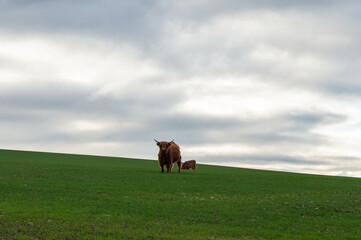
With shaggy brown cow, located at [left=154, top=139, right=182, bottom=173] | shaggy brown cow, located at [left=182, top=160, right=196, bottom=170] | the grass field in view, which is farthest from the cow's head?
shaggy brown cow, located at [left=182, top=160, right=196, bottom=170]

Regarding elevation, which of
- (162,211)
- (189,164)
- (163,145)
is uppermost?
(163,145)

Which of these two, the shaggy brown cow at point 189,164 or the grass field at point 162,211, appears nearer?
the grass field at point 162,211

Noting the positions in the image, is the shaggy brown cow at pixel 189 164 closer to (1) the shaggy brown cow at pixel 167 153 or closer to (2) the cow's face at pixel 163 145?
(1) the shaggy brown cow at pixel 167 153

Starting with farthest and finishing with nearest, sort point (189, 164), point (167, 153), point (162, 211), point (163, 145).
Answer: point (189, 164) < point (167, 153) < point (163, 145) < point (162, 211)

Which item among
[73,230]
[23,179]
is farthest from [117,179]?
[73,230]

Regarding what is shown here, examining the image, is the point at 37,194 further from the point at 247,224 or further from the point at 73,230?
the point at 247,224

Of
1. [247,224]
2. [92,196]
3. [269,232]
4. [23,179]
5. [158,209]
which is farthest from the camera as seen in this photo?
[23,179]

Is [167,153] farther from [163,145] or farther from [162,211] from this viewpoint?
[162,211]

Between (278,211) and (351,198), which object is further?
(351,198)

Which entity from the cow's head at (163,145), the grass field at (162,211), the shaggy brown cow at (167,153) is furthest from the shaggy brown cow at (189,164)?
the grass field at (162,211)

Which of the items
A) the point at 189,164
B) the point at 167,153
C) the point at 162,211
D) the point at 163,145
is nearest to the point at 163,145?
the point at 163,145

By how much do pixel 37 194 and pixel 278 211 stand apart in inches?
505

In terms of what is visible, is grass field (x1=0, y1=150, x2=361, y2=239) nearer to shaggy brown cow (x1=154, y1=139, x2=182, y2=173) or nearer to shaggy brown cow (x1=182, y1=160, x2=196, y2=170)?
shaggy brown cow (x1=154, y1=139, x2=182, y2=173)

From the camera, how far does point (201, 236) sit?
14.1 m
